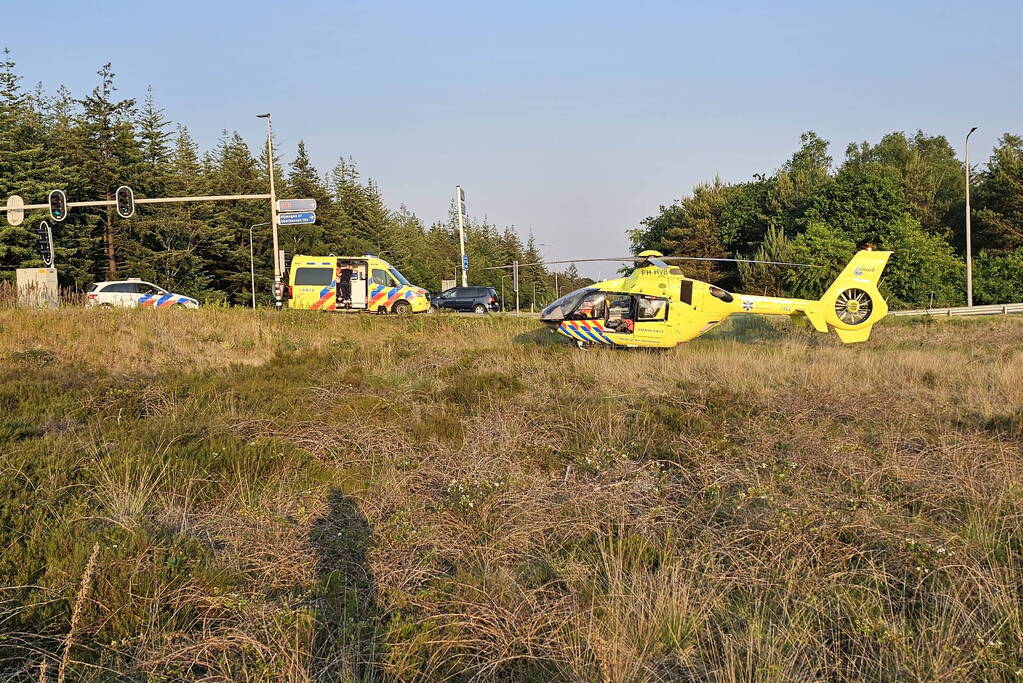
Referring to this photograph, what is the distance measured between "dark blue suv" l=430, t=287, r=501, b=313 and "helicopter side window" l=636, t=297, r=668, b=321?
18.3 metres

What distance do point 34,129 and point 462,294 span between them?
101ft

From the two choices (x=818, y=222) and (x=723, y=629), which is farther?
(x=818, y=222)

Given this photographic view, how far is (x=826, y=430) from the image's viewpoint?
373 inches

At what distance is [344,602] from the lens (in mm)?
4875

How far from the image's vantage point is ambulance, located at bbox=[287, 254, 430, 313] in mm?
26641

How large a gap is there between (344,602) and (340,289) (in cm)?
2270

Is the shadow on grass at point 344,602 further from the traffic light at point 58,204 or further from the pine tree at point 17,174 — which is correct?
the pine tree at point 17,174

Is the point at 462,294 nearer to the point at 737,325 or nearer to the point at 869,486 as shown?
the point at 737,325

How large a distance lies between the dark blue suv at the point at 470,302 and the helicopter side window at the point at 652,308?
60.0ft

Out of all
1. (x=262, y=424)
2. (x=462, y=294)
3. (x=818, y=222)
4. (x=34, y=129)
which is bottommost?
(x=262, y=424)

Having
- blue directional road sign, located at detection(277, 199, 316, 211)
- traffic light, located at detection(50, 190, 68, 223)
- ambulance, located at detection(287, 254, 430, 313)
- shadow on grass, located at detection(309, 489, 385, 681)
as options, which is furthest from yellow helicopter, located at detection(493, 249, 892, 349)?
traffic light, located at detection(50, 190, 68, 223)

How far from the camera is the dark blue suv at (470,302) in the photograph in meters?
34.4

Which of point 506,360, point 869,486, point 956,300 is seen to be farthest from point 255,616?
point 956,300

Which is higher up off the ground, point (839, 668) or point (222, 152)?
point (222, 152)
